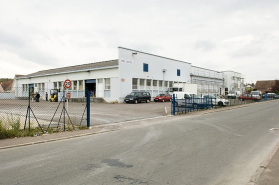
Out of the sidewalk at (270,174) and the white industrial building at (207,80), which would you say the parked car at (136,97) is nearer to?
the white industrial building at (207,80)

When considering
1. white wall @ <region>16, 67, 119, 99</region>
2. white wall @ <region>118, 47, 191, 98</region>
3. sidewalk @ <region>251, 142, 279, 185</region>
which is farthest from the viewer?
white wall @ <region>118, 47, 191, 98</region>

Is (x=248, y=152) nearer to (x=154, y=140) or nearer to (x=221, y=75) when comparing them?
(x=154, y=140)

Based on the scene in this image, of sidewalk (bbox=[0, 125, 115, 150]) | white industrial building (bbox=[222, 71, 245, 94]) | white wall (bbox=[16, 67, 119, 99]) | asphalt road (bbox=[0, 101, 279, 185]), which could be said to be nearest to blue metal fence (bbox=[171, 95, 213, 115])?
sidewalk (bbox=[0, 125, 115, 150])

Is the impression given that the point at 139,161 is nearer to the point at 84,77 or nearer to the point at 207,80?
the point at 84,77

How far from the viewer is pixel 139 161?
5672 millimetres

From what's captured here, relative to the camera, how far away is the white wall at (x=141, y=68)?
32344 millimetres

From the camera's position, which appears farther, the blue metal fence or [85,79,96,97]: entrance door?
[85,79,96,97]: entrance door

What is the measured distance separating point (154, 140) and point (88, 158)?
3025mm

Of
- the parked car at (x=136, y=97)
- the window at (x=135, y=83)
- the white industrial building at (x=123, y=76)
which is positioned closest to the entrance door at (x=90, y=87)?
the white industrial building at (x=123, y=76)

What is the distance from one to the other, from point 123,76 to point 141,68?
4.65m

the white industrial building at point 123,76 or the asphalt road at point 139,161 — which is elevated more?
the white industrial building at point 123,76

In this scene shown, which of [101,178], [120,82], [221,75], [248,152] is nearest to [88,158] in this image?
[101,178]

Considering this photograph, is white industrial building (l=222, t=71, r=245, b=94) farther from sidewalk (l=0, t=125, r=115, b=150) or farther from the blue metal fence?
sidewalk (l=0, t=125, r=115, b=150)

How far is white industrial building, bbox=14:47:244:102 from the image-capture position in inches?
1271
